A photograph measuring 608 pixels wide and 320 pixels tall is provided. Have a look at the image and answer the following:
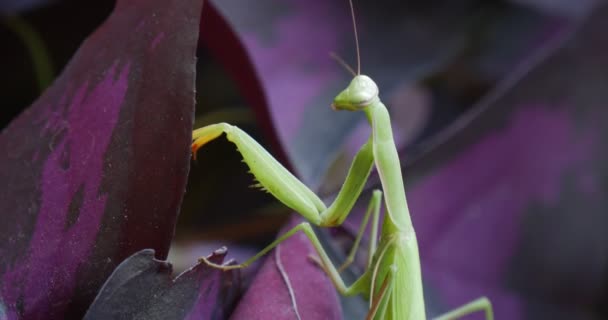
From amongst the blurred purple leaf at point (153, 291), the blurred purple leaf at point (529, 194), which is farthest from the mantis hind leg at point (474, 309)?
the blurred purple leaf at point (153, 291)

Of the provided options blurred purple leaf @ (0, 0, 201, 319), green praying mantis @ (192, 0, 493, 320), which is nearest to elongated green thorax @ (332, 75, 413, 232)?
green praying mantis @ (192, 0, 493, 320)

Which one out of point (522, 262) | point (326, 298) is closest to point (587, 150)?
point (522, 262)

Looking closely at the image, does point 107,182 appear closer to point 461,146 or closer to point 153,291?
point 153,291

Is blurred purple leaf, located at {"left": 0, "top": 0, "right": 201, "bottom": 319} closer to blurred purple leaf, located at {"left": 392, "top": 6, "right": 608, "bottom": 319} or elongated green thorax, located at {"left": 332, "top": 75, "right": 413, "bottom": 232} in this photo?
elongated green thorax, located at {"left": 332, "top": 75, "right": 413, "bottom": 232}

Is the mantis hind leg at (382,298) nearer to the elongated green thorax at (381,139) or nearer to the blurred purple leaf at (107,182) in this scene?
the elongated green thorax at (381,139)

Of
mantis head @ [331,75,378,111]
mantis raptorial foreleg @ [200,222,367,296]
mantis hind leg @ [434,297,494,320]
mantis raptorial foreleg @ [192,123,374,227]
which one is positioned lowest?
mantis hind leg @ [434,297,494,320]
